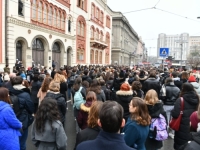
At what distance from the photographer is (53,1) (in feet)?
82.5

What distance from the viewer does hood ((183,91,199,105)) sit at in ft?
15.1

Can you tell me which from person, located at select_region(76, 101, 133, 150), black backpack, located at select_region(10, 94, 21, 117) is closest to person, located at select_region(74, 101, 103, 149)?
person, located at select_region(76, 101, 133, 150)

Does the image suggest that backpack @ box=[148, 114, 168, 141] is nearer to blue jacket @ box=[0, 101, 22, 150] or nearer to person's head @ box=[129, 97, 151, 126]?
person's head @ box=[129, 97, 151, 126]

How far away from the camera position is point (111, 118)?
2127mm

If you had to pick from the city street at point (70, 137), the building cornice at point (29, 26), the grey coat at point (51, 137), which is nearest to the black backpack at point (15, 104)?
the grey coat at point (51, 137)

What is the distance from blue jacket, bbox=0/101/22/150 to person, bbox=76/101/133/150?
1.80m

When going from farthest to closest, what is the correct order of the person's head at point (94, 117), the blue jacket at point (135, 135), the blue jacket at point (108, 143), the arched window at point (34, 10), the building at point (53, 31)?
1. the arched window at point (34, 10)
2. the building at point (53, 31)
3. the blue jacket at point (135, 135)
4. the person's head at point (94, 117)
5. the blue jacket at point (108, 143)

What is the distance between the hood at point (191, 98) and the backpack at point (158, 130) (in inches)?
33.6

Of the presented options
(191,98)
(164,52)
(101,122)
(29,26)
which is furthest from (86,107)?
(29,26)

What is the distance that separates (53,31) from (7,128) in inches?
898

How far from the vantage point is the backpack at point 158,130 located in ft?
13.2

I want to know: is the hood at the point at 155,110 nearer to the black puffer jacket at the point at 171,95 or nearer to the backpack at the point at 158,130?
the backpack at the point at 158,130

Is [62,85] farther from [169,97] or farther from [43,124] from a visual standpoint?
[43,124]

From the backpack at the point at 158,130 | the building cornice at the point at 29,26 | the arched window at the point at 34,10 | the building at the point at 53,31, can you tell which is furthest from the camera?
the arched window at the point at 34,10
